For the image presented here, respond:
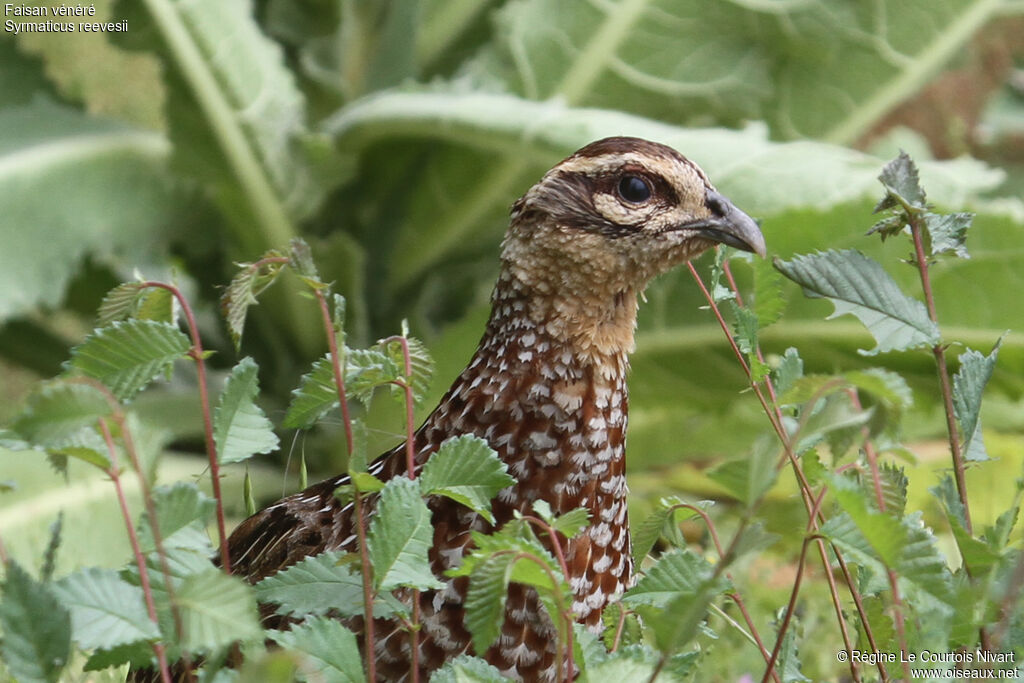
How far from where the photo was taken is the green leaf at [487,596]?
3.10 feet

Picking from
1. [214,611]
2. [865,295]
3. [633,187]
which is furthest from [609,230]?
[214,611]

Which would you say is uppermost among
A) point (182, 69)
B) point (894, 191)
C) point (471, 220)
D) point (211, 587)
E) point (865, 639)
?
point (182, 69)

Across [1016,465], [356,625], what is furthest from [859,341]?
[356,625]

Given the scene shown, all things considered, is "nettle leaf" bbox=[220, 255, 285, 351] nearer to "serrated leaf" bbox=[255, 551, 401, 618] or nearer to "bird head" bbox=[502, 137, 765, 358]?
"serrated leaf" bbox=[255, 551, 401, 618]

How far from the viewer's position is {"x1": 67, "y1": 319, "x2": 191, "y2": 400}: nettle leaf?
3.26 ft

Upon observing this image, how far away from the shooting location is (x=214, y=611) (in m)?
0.87

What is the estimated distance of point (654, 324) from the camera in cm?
297

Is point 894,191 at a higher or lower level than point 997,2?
lower

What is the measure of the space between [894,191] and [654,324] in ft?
6.12

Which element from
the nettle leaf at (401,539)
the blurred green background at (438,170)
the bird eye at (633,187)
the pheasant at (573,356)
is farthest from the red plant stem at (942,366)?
the blurred green background at (438,170)

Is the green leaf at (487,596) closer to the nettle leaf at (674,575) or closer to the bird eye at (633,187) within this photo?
the nettle leaf at (674,575)

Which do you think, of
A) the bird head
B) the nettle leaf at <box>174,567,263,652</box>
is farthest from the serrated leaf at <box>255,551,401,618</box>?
the bird head

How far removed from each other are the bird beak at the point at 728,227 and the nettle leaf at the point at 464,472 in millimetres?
488

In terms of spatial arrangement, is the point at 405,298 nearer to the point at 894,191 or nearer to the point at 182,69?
the point at 182,69
